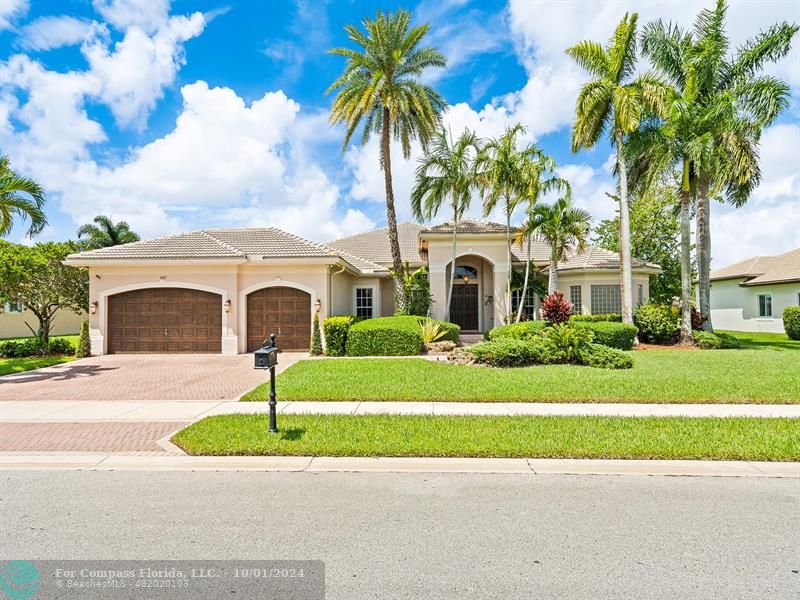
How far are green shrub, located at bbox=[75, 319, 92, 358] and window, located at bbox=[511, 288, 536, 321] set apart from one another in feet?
59.3

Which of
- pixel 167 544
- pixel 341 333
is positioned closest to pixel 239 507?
pixel 167 544

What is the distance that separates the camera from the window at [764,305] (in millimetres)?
26908

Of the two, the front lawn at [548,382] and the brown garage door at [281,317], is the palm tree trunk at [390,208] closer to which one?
the brown garage door at [281,317]

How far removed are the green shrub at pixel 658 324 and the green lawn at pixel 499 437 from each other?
11.8 meters

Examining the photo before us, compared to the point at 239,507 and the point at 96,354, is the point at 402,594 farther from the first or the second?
the point at 96,354

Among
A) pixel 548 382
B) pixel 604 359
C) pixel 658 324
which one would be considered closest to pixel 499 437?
pixel 548 382

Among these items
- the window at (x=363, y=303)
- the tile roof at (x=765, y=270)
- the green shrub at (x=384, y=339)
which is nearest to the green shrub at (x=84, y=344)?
the green shrub at (x=384, y=339)

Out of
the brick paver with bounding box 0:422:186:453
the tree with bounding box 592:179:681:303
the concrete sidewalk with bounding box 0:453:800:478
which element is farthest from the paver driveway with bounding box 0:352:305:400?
the tree with bounding box 592:179:681:303

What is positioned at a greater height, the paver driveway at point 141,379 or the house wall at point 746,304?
the house wall at point 746,304

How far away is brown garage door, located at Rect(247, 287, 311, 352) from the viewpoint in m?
17.2

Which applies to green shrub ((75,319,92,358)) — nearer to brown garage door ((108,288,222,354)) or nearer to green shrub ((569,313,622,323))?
brown garage door ((108,288,222,354))

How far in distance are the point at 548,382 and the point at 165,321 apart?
14.5 meters

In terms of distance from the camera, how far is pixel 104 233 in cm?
2947

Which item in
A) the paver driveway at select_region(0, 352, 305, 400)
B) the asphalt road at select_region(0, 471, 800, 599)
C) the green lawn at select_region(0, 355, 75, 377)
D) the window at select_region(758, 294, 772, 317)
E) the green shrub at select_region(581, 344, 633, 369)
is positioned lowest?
the asphalt road at select_region(0, 471, 800, 599)
